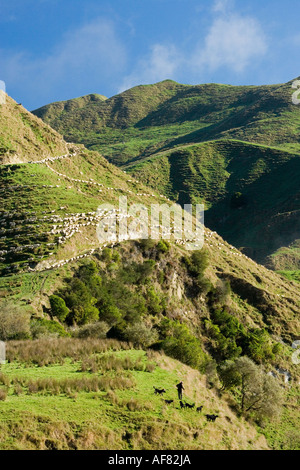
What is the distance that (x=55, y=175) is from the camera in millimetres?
48625

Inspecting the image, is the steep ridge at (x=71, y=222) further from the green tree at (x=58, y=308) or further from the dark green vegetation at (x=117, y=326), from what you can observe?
the green tree at (x=58, y=308)

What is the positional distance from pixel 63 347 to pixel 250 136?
14050 cm

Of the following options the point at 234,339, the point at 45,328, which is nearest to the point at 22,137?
the point at 45,328

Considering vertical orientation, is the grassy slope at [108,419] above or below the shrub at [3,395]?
below

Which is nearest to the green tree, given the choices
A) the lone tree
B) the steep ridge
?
the steep ridge

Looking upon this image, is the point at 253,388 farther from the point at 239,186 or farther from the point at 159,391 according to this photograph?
the point at 239,186

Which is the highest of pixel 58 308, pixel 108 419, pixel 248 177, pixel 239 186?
pixel 248 177

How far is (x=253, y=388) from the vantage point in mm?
23766

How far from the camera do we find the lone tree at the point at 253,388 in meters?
23.0

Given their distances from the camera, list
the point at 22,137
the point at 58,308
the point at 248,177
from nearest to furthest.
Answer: the point at 58,308
the point at 22,137
the point at 248,177

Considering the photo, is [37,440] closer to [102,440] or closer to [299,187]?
[102,440]

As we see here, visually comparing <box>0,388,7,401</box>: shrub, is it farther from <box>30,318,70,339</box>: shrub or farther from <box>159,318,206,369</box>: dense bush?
<box>159,318,206,369</box>: dense bush

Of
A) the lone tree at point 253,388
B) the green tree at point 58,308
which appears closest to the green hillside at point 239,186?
the lone tree at point 253,388
